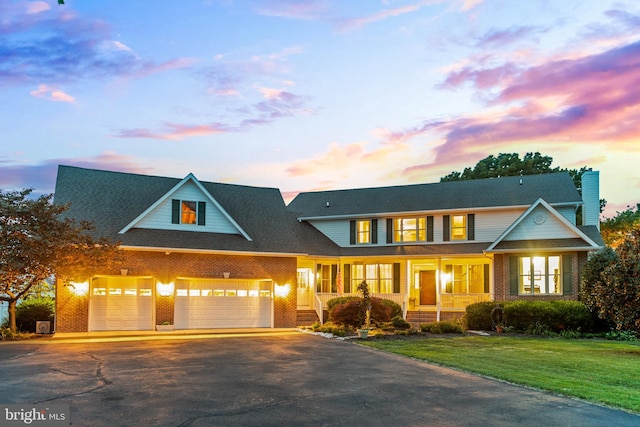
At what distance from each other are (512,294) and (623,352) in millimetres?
8192

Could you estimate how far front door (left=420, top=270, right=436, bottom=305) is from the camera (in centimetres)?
3159

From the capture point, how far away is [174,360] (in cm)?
1537

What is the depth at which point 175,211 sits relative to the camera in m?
26.1

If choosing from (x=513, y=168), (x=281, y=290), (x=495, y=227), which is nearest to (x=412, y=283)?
(x=495, y=227)

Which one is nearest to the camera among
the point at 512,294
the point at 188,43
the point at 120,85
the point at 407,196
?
the point at 188,43

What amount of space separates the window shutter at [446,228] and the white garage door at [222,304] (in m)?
9.95

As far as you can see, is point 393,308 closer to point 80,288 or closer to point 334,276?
point 334,276

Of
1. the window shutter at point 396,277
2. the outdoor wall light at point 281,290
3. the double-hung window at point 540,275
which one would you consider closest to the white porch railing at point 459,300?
the double-hung window at point 540,275

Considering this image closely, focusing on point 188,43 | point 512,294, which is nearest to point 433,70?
point 188,43

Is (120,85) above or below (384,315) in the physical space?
above

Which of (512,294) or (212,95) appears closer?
(212,95)

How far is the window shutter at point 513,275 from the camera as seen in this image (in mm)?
26453

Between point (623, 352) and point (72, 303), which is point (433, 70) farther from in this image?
point (72, 303)

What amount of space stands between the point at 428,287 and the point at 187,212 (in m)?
13.6
